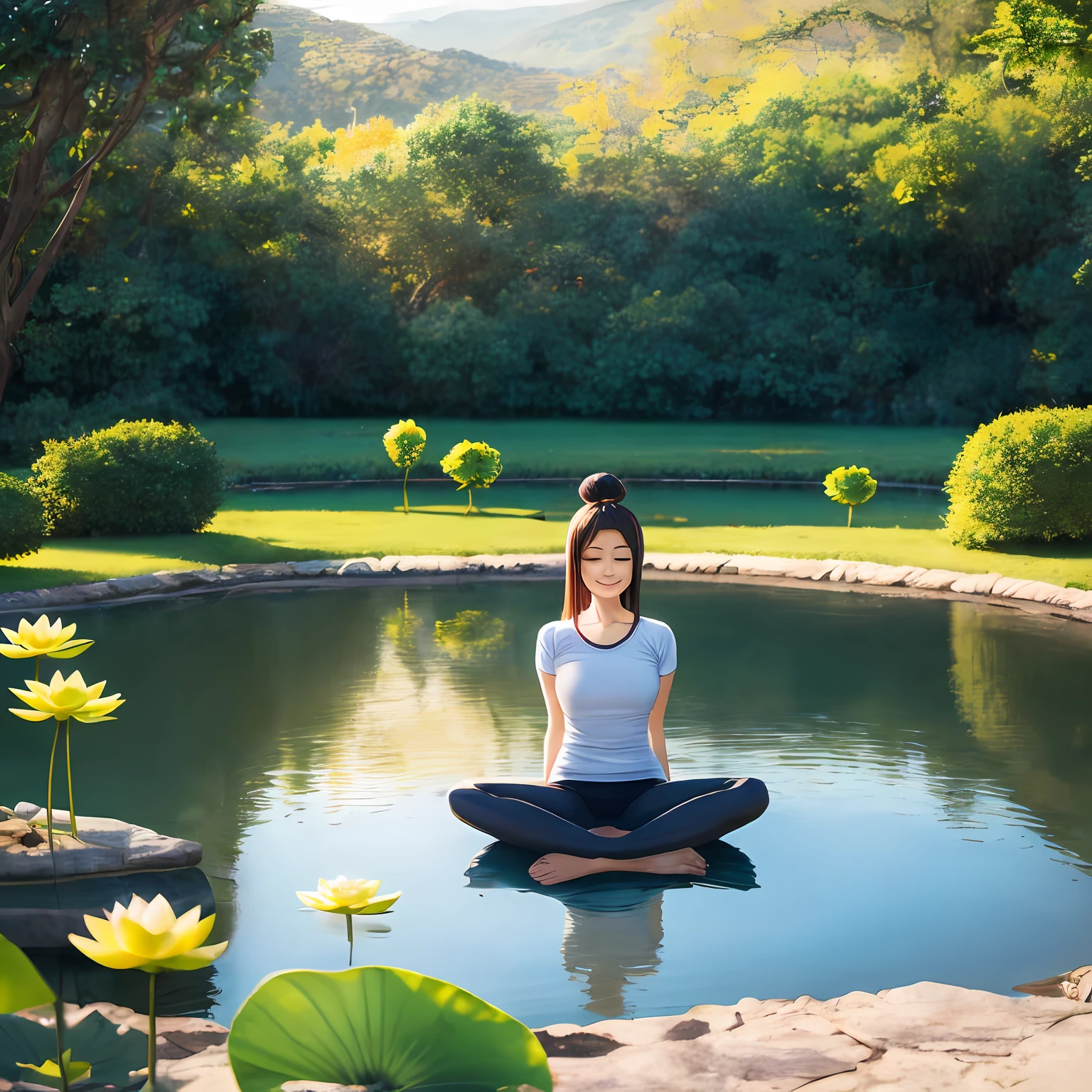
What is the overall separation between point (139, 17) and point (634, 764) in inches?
514

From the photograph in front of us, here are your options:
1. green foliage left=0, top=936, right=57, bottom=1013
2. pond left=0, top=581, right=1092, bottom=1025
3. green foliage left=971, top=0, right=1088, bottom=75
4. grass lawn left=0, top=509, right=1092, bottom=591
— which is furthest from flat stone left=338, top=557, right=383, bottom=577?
green foliage left=971, top=0, right=1088, bottom=75

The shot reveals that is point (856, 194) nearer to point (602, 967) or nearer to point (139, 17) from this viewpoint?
point (139, 17)

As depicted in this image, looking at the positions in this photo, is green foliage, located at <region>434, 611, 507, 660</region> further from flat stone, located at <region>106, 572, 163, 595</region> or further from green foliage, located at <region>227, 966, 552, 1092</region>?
green foliage, located at <region>227, 966, 552, 1092</region>

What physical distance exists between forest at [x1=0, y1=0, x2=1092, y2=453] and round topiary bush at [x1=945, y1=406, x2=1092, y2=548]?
20.0 m

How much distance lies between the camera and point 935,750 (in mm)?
7168

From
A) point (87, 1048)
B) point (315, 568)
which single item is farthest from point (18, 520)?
point (87, 1048)

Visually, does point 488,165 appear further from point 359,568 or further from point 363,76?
point 363,76

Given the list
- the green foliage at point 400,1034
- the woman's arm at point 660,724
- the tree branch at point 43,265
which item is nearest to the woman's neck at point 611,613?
the woman's arm at point 660,724

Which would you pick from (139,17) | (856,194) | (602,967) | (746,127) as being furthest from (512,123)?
(602,967)

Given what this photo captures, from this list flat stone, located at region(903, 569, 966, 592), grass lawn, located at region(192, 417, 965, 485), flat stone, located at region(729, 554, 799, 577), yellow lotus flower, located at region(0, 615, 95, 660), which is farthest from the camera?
grass lawn, located at region(192, 417, 965, 485)

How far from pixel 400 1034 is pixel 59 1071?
1580 mm

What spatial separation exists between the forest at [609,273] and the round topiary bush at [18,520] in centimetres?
1809

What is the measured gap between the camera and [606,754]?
5234mm

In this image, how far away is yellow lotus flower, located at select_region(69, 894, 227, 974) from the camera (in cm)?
211
